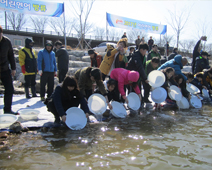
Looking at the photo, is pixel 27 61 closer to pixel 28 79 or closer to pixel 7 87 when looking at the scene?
pixel 28 79

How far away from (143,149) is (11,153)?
173 centimetres

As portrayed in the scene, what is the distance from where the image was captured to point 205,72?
243 inches

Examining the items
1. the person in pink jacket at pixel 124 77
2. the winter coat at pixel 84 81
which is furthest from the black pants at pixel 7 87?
the person in pink jacket at pixel 124 77

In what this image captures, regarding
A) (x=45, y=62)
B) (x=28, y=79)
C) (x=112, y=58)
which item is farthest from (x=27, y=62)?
(x=112, y=58)

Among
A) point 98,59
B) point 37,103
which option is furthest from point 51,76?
point 98,59

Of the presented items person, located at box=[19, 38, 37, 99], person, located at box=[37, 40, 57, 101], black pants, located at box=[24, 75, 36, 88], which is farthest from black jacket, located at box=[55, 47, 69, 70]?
black pants, located at box=[24, 75, 36, 88]

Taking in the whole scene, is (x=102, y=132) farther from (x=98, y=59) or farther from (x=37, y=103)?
(x=98, y=59)

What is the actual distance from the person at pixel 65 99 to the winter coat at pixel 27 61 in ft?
8.13

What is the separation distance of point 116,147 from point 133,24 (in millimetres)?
16229

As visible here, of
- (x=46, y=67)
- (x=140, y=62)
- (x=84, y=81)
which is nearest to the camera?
(x=84, y=81)

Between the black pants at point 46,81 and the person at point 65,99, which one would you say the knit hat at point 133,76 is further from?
the black pants at point 46,81

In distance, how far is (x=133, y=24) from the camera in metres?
17.0

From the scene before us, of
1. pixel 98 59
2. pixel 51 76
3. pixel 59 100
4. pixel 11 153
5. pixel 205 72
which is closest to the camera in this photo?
pixel 11 153

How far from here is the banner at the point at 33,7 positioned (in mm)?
10098
